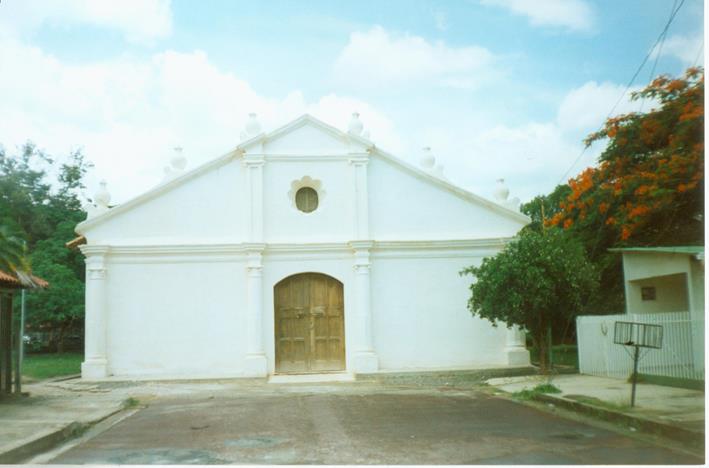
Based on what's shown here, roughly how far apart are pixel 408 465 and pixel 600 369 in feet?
31.9

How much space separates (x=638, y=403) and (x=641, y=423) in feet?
5.14

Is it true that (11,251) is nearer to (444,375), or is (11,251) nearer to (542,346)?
(444,375)

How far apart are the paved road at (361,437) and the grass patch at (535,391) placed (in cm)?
61

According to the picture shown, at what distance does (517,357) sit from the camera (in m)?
18.3

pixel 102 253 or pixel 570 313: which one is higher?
pixel 102 253

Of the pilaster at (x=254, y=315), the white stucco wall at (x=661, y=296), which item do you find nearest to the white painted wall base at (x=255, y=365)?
the pilaster at (x=254, y=315)

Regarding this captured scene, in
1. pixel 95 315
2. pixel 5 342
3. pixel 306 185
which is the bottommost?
pixel 5 342

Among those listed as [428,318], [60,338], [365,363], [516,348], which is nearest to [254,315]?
[365,363]

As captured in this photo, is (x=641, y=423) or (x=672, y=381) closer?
(x=641, y=423)

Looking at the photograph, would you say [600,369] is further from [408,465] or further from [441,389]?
[408,465]

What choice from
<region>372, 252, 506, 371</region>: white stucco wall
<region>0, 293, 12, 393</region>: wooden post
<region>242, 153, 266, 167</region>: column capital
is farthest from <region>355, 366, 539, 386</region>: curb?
<region>0, 293, 12, 393</region>: wooden post

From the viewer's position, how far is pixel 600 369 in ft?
52.2

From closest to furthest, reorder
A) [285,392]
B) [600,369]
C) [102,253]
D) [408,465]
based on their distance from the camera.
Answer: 1. [408,465]
2. [285,392]
3. [600,369]
4. [102,253]

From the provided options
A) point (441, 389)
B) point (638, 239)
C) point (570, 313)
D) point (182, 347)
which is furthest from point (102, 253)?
point (638, 239)
